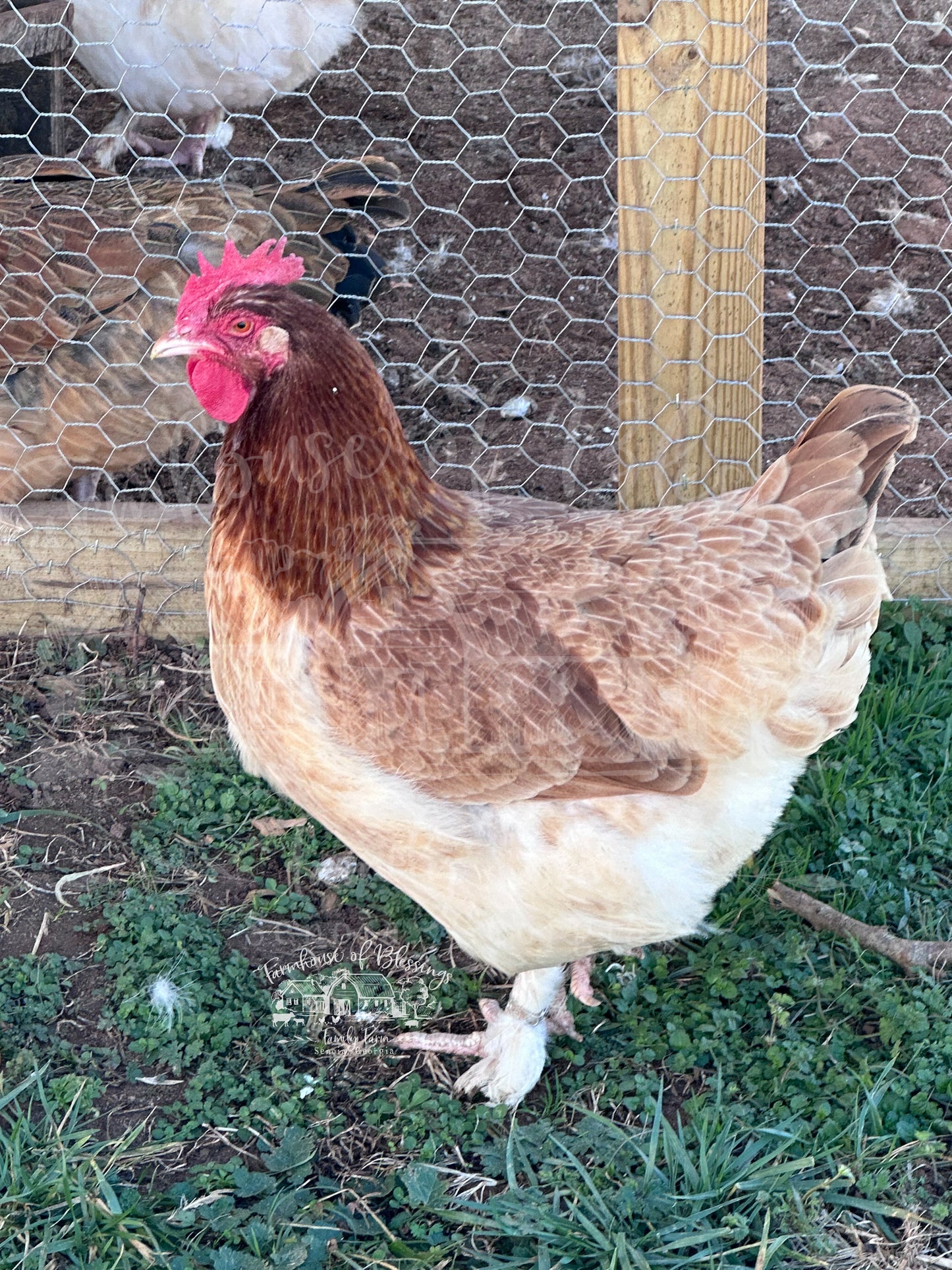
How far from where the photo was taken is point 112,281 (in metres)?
2.74

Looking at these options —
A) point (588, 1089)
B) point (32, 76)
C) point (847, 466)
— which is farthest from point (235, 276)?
point (32, 76)

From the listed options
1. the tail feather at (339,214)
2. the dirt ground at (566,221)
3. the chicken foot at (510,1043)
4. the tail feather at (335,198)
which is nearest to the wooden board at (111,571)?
the dirt ground at (566,221)

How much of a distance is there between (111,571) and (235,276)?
126 cm

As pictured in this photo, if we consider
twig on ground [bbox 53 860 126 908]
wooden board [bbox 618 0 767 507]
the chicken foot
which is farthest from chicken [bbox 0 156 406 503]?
the chicken foot

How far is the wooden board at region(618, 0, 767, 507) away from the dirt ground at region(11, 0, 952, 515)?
0.46m

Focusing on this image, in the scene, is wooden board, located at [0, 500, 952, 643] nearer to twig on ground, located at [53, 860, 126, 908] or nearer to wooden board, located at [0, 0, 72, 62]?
twig on ground, located at [53, 860, 126, 908]

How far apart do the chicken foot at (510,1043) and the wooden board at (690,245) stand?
1.11 meters

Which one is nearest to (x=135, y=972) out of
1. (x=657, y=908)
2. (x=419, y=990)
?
(x=419, y=990)

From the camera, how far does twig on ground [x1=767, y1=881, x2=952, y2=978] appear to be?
2.01m

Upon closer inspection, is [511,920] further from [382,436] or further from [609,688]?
[382,436]

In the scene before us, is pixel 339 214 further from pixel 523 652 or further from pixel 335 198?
pixel 523 652

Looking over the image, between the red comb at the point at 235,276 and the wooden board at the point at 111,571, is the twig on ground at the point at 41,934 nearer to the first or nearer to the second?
the wooden board at the point at 111,571

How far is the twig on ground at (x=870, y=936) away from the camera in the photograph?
2.01 meters

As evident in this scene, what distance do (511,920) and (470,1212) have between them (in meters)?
0.43
